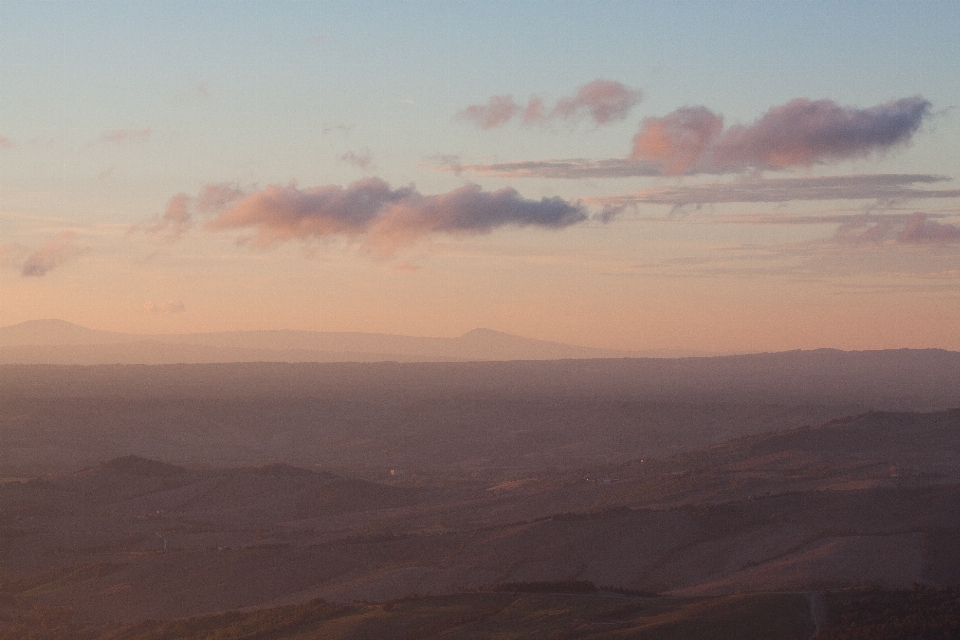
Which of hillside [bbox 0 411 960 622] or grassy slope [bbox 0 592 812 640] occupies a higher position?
grassy slope [bbox 0 592 812 640]

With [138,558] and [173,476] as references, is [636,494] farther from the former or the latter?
[173,476]

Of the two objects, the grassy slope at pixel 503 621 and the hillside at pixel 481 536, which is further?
the hillside at pixel 481 536

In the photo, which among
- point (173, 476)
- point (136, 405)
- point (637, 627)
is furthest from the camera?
point (136, 405)

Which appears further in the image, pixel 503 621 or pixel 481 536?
pixel 481 536

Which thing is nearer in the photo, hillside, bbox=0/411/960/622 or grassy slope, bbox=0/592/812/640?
grassy slope, bbox=0/592/812/640

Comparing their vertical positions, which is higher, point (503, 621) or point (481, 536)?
point (503, 621)

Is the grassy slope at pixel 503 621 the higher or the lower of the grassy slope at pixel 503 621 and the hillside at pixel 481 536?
the higher

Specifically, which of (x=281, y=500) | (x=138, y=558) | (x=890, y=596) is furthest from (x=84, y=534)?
(x=890, y=596)

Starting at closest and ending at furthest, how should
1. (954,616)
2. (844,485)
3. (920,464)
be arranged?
(954,616), (844,485), (920,464)

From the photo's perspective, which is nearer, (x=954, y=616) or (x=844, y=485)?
(x=954, y=616)

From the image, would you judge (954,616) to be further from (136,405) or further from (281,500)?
(136,405)
